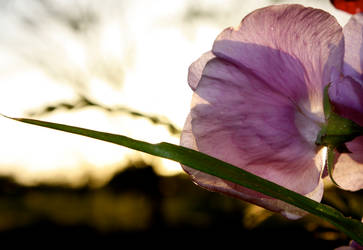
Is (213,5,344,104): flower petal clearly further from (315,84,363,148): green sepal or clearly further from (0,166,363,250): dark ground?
(0,166,363,250): dark ground

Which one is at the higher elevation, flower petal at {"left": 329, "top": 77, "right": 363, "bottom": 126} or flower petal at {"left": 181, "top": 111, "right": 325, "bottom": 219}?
flower petal at {"left": 329, "top": 77, "right": 363, "bottom": 126}

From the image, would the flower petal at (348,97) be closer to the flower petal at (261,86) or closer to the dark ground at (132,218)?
the flower petal at (261,86)

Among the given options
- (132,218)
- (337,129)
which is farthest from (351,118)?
(132,218)

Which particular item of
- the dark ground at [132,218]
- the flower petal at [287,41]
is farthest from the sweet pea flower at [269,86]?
the dark ground at [132,218]

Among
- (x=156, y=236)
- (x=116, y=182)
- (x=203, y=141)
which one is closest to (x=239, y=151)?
(x=203, y=141)

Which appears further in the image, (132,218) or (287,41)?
(132,218)

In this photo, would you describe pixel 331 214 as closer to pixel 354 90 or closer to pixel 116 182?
pixel 354 90

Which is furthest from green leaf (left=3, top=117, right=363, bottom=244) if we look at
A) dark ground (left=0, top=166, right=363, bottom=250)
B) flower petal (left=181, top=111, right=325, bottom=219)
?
dark ground (left=0, top=166, right=363, bottom=250)

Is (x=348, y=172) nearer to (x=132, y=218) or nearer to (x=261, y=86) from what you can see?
(x=261, y=86)
